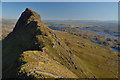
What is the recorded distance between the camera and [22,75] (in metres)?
43.6

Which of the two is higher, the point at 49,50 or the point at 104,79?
the point at 49,50

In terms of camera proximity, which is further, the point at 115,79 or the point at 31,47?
the point at 115,79

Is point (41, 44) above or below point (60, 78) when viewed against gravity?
above

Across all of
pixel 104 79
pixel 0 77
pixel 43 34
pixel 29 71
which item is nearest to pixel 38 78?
pixel 29 71

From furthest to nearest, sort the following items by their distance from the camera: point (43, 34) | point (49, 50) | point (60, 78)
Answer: point (43, 34) → point (49, 50) → point (60, 78)

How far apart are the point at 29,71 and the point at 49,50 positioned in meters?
42.5

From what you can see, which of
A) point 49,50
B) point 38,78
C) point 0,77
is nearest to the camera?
point 38,78

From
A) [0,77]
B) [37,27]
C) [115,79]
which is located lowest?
[115,79]

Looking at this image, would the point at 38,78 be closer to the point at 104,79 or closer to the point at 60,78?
the point at 60,78

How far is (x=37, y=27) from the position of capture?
104 metres

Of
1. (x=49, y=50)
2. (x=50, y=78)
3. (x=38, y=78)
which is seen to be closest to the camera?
(x=38, y=78)

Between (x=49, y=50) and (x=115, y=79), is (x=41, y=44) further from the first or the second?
(x=115, y=79)

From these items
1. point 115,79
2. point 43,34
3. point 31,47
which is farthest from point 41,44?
point 115,79

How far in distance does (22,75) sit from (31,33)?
64.6m
